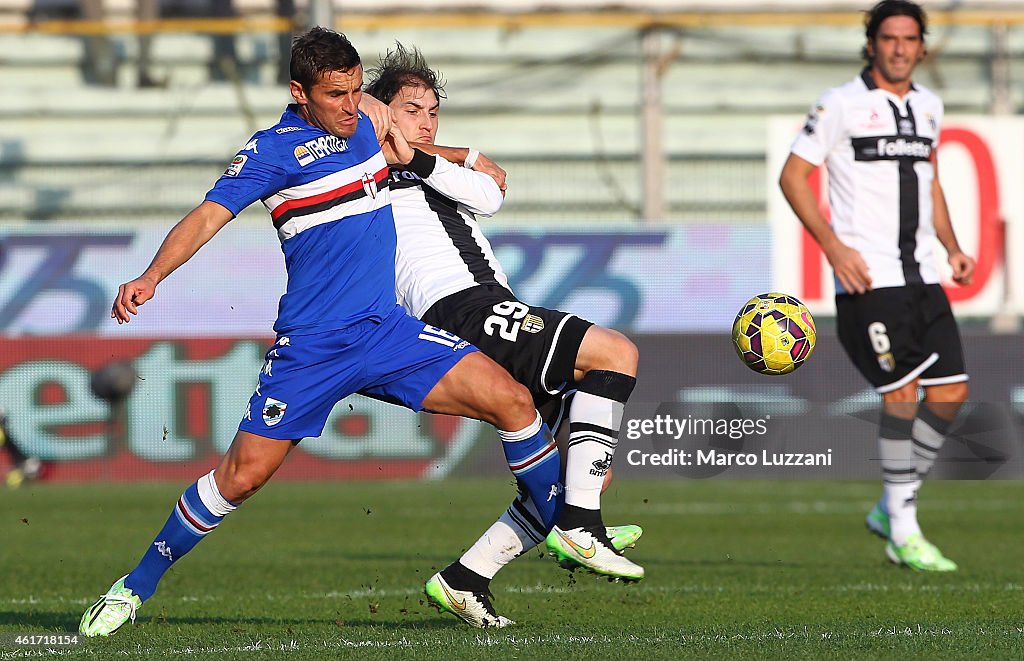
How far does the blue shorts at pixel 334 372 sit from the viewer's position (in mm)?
5281

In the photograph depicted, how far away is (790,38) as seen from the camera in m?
15.6

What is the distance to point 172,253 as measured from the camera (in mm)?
4961

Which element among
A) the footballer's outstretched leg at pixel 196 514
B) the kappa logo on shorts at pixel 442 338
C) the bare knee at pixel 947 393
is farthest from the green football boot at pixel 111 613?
the bare knee at pixel 947 393

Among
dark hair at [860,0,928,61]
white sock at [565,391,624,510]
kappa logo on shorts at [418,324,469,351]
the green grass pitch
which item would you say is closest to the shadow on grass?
the green grass pitch

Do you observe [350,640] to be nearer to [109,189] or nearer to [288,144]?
[288,144]

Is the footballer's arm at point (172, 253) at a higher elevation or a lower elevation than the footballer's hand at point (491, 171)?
lower

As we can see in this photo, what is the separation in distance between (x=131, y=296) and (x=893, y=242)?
4065 mm

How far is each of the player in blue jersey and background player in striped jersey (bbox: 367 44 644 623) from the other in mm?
183

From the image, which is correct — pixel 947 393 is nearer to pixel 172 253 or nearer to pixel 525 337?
pixel 525 337

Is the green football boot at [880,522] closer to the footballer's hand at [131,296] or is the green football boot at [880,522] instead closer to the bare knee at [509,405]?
the bare knee at [509,405]

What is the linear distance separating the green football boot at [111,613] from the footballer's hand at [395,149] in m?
1.74

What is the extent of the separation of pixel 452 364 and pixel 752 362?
4.53 feet

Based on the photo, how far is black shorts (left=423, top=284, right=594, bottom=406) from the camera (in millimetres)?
5520

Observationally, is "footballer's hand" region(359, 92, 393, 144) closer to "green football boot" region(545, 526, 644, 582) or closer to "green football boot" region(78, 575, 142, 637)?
"green football boot" region(545, 526, 644, 582)
